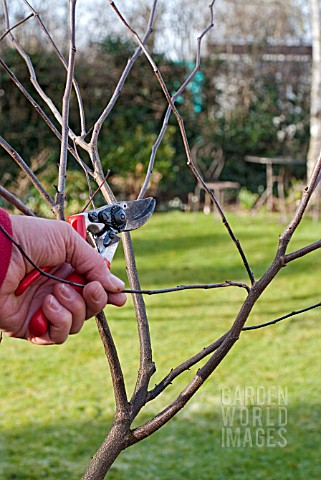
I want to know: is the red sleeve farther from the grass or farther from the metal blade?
the grass

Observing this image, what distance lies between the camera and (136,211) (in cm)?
130

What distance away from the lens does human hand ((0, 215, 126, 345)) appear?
1.05 m

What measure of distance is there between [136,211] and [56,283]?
0.24 meters

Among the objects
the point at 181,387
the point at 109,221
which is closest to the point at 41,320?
the point at 109,221

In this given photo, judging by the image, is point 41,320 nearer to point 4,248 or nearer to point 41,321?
point 41,321

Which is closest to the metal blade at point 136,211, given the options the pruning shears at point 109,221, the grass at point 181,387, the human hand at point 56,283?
the pruning shears at point 109,221

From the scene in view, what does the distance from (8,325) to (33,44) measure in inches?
391

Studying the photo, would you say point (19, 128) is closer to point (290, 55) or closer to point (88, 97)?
point (88, 97)

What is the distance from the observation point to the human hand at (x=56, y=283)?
3.45 feet

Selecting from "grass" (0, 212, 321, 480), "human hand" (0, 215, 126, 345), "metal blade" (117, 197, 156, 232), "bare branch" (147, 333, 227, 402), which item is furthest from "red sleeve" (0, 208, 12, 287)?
"grass" (0, 212, 321, 480)

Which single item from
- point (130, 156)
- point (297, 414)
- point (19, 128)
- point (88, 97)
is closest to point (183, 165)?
point (130, 156)

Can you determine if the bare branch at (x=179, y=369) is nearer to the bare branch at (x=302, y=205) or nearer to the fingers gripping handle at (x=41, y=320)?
the bare branch at (x=302, y=205)

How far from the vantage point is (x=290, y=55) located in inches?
511

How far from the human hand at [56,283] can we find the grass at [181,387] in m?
2.39
